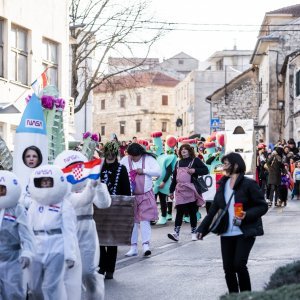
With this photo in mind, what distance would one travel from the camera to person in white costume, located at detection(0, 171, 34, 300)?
8.55 metres

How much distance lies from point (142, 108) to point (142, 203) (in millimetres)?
96554

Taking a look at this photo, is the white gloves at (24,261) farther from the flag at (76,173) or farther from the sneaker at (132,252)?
the sneaker at (132,252)

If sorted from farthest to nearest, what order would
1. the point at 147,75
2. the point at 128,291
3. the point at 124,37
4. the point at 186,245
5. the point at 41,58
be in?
the point at 147,75 → the point at 124,37 → the point at 41,58 → the point at 186,245 → the point at 128,291

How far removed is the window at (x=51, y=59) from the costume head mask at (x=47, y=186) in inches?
966

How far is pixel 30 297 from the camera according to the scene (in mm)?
9055

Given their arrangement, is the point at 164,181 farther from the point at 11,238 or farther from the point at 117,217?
the point at 11,238

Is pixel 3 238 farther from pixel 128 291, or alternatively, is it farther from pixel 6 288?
pixel 128 291

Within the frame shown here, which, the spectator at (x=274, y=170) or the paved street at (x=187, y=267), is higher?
the spectator at (x=274, y=170)

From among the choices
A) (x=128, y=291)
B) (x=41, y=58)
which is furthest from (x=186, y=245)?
(x=41, y=58)

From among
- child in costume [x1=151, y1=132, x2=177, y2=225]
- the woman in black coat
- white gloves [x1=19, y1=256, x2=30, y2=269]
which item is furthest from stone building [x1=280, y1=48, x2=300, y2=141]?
white gloves [x1=19, y1=256, x2=30, y2=269]

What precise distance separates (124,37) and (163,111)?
66.6 m

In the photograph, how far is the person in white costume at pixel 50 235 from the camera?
8.68 m

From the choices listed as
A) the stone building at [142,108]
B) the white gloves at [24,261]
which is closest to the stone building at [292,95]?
the white gloves at [24,261]

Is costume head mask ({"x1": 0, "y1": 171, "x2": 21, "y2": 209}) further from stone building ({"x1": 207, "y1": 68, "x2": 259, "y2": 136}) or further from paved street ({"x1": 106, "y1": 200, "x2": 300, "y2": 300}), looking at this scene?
stone building ({"x1": 207, "y1": 68, "x2": 259, "y2": 136})
